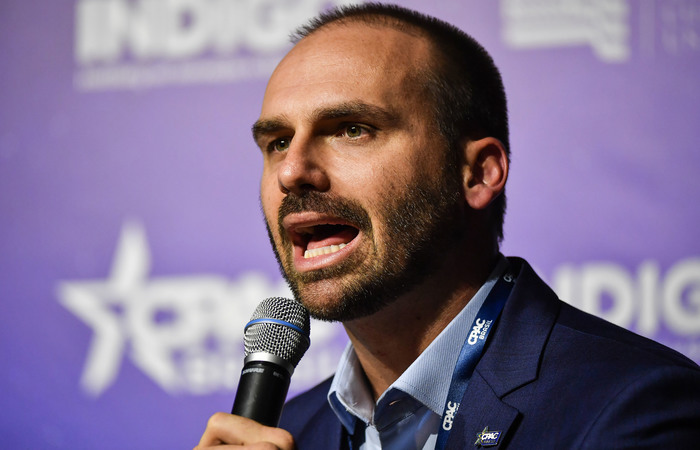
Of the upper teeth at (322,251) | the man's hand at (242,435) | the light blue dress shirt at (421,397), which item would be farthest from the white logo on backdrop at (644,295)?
the man's hand at (242,435)

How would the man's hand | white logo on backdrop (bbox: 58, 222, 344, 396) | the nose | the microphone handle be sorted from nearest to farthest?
1. the man's hand
2. the microphone handle
3. the nose
4. white logo on backdrop (bbox: 58, 222, 344, 396)

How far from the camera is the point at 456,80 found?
208 cm

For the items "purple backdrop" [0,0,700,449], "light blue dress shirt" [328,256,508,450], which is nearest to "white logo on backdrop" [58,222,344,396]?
"purple backdrop" [0,0,700,449]

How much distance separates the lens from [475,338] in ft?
5.94

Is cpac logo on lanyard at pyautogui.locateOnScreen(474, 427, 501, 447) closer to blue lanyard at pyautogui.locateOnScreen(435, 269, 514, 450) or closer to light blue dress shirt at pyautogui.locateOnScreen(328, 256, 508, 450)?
blue lanyard at pyautogui.locateOnScreen(435, 269, 514, 450)

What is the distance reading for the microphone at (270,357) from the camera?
4.73 ft

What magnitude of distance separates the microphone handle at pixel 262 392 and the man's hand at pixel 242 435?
0.08 meters

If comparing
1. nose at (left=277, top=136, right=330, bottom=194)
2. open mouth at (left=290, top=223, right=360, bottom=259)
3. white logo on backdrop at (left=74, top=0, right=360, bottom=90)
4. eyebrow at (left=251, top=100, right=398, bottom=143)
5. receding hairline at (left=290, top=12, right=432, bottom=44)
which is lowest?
open mouth at (left=290, top=223, right=360, bottom=259)

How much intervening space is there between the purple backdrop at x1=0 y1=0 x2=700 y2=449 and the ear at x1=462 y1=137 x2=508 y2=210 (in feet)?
3.03

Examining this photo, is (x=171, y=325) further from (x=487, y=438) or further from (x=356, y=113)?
(x=487, y=438)

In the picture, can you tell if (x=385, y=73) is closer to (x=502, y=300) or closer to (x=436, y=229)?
(x=436, y=229)

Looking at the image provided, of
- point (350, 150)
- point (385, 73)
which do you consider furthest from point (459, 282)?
point (385, 73)

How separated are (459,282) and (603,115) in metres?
1.25

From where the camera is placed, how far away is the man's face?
6.01 ft
